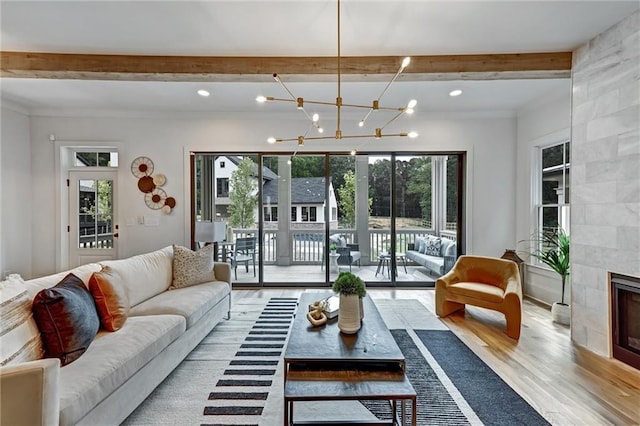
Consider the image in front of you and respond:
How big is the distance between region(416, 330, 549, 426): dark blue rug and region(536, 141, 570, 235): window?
256cm

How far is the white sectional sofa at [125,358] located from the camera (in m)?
1.30

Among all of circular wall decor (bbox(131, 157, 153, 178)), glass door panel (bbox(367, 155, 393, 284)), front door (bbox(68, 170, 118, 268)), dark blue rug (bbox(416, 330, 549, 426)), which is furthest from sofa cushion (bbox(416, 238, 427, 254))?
front door (bbox(68, 170, 118, 268))

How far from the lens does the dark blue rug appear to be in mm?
2025

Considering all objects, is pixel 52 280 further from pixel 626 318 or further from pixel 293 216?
pixel 626 318

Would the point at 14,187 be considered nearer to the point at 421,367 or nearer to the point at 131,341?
the point at 131,341

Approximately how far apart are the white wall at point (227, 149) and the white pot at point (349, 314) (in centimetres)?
348

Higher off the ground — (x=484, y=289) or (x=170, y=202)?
(x=170, y=202)

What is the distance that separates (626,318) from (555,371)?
809 millimetres

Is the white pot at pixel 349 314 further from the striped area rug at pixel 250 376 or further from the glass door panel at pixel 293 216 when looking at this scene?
the glass door panel at pixel 293 216

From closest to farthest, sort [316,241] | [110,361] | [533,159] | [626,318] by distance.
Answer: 1. [110,361]
2. [626,318]
3. [533,159]
4. [316,241]

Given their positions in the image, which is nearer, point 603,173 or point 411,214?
point 603,173

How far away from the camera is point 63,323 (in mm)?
1849

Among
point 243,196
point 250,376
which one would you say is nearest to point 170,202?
point 243,196

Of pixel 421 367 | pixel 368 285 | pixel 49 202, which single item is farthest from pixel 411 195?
pixel 49 202
